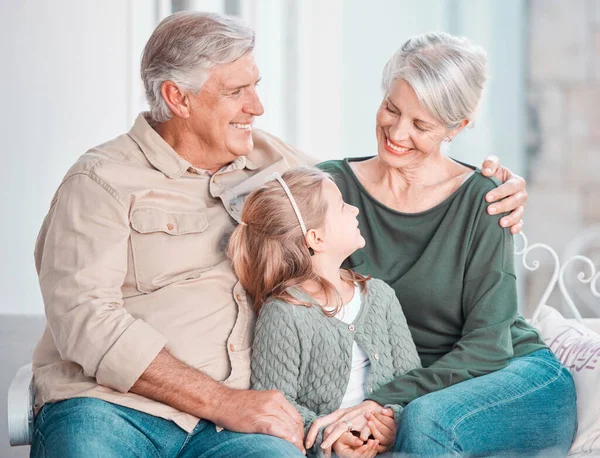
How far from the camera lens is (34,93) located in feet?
9.43

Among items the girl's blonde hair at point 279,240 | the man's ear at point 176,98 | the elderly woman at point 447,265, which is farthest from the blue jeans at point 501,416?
the man's ear at point 176,98

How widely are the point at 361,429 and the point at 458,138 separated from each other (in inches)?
80.4

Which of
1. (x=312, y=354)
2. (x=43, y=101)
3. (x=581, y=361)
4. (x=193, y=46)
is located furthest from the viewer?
(x=43, y=101)

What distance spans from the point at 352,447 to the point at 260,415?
220 mm

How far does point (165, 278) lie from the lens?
199cm

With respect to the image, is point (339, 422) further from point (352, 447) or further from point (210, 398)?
point (210, 398)

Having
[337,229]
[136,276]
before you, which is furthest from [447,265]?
[136,276]

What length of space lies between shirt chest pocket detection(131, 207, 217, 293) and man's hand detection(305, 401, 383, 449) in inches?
17.8

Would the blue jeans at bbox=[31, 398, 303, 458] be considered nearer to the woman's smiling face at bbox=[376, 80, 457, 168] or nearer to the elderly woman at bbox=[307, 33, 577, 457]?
the elderly woman at bbox=[307, 33, 577, 457]

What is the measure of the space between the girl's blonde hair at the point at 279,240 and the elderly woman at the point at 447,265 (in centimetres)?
24

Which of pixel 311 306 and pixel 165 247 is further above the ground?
pixel 165 247

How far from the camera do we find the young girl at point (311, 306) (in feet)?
6.23

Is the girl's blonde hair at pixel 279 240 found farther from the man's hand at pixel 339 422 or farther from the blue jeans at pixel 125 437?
the blue jeans at pixel 125 437

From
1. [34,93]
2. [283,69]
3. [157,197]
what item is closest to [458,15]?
[283,69]
